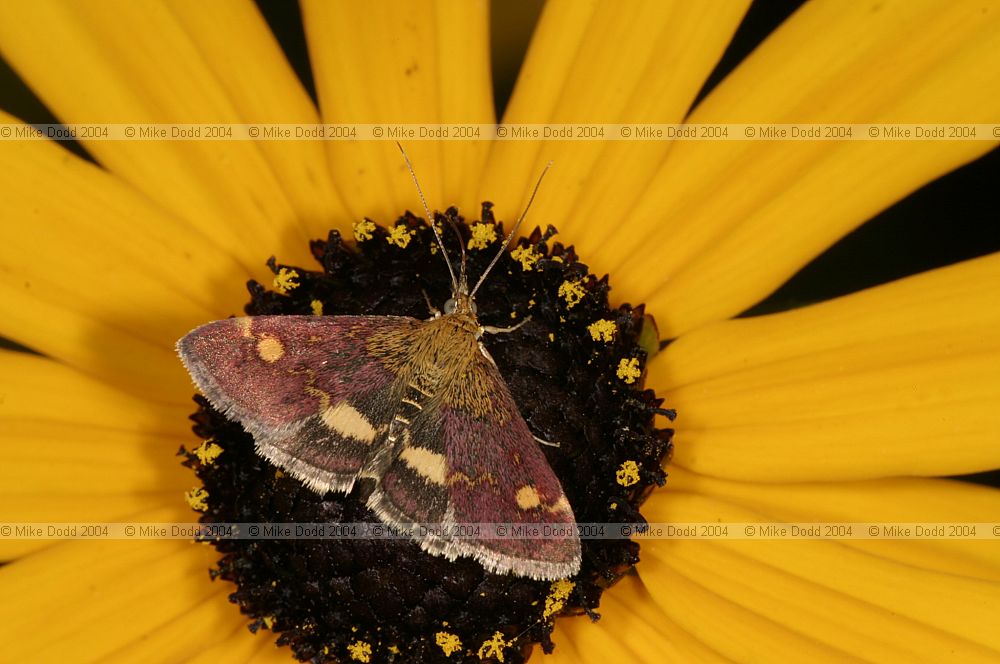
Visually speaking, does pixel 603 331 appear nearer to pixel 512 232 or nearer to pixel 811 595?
pixel 512 232

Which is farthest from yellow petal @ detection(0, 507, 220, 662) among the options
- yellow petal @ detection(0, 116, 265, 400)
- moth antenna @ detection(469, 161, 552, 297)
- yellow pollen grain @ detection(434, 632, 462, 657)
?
moth antenna @ detection(469, 161, 552, 297)

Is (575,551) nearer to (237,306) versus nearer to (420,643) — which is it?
(420,643)

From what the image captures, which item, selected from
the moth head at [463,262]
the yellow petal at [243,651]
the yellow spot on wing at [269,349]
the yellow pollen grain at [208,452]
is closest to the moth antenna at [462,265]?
the moth head at [463,262]

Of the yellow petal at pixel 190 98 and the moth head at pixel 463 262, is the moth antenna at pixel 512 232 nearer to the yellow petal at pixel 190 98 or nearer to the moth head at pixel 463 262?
the moth head at pixel 463 262

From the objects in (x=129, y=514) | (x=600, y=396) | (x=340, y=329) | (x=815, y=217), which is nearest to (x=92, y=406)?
(x=129, y=514)

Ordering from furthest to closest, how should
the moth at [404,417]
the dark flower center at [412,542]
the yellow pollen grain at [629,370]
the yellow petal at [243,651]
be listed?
the yellow petal at [243,651], the yellow pollen grain at [629,370], the dark flower center at [412,542], the moth at [404,417]

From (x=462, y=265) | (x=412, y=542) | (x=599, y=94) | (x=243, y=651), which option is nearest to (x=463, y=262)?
(x=462, y=265)
